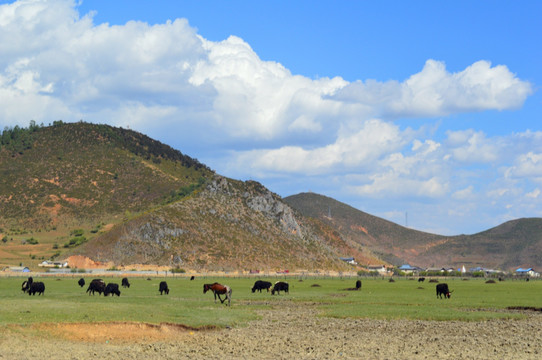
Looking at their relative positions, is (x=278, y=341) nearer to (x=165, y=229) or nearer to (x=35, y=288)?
(x=35, y=288)

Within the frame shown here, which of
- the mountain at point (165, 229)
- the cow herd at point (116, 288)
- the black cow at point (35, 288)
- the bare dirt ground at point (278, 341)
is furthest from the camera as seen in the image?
the mountain at point (165, 229)

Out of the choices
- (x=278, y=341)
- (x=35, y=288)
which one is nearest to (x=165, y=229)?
(x=35, y=288)

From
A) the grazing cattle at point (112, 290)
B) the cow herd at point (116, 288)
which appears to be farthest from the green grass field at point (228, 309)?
the grazing cattle at point (112, 290)

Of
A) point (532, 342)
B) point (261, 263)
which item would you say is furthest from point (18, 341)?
point (261, 263)

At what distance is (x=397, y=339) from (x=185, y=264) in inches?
4559

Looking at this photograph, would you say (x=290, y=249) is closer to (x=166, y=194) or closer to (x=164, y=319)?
(x=166, y=194)

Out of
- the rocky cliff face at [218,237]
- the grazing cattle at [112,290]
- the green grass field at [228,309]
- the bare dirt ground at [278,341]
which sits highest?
the rocky cliff face at [218,237]

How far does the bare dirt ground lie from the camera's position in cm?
2750

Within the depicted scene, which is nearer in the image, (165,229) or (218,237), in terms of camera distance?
(165,229)

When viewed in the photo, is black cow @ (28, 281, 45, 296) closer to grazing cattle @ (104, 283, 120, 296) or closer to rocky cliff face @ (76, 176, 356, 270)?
grazing cattle @ (104, 283, 120, 296)

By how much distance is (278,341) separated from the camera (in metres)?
31.2

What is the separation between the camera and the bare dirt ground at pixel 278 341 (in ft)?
90.2

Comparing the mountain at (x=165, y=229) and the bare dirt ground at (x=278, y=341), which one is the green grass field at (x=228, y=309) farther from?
the mountain at (x=165, y=229)

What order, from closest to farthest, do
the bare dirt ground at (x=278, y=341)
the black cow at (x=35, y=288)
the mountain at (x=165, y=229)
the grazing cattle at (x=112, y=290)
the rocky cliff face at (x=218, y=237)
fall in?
1. the bare dirt ground at (x=278, y=341)
2. the black cow at (x=35, y=288)
3. the grazing cattle at (x=112, y=290)
4. the rocky cliff face at (x=218, y=237)
5. the mountain at (x=165, y=229)
